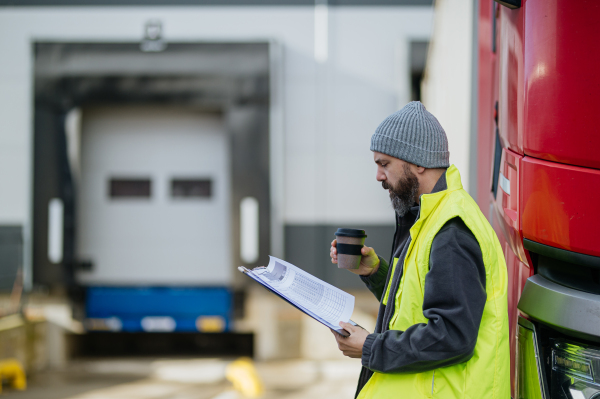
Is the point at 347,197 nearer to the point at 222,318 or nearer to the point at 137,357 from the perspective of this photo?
the point at 222,318

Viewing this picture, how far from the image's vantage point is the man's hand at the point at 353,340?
63.6 inches

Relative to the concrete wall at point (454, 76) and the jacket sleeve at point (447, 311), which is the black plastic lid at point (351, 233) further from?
the concrete wall at point (454, 76)

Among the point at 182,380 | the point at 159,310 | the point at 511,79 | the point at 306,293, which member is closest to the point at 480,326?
the point at 306,293

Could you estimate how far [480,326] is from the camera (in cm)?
154

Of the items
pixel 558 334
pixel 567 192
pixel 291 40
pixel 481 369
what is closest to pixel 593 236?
pixel 567 192

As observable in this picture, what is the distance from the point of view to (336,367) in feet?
18.0

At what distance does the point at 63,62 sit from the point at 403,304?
5379 mm

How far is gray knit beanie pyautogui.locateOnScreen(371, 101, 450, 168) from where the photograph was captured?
1.66 meters

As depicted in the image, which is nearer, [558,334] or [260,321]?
[558,334]

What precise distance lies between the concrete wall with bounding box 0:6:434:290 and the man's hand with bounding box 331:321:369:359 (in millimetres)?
4083

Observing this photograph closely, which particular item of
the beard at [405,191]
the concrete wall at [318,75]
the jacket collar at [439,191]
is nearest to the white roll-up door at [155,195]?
the concrete wall at [318,75]

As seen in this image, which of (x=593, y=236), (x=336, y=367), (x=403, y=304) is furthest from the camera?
A: (x=336, y=367)

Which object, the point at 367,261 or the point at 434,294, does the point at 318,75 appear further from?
the point at 434,294

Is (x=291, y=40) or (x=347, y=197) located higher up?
(x=291, y=40)
